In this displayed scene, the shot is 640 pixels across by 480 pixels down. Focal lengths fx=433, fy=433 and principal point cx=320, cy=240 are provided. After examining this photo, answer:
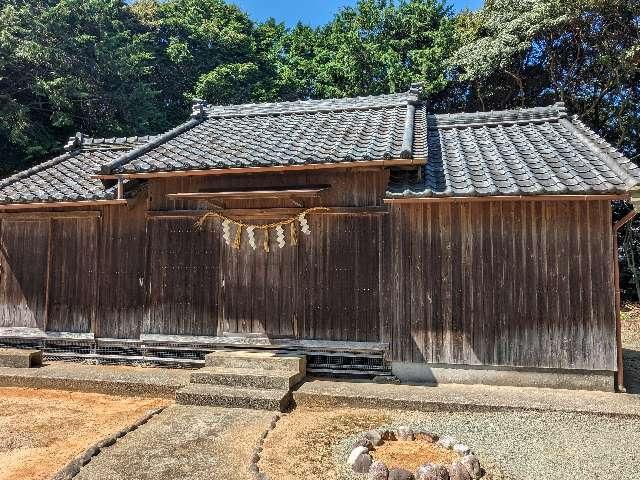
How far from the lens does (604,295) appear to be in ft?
20.4

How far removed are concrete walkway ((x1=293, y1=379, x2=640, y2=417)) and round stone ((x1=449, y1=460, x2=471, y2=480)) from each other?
1855 millimetres

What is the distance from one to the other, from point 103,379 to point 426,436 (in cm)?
516

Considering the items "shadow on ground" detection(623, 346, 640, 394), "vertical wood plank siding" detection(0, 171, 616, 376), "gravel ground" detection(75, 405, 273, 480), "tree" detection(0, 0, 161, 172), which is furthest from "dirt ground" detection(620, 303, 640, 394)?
"tree" detection(0, 0, 161, 172)

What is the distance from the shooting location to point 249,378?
20.8 ft

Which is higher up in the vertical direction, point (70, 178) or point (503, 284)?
point (70, 178)

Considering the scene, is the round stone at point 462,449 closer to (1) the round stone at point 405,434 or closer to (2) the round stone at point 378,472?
(1) the round stone at point 405,434

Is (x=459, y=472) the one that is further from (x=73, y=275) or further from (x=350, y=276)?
(x=73, y=275)

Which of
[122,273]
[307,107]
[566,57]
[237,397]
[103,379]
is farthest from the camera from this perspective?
[566,57]

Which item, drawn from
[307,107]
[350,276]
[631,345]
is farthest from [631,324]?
[307,107]

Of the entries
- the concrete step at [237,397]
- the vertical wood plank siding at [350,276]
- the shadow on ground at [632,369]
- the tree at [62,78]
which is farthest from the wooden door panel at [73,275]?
the tree at [62,78]

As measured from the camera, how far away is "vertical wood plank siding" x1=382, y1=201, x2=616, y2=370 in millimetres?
6266

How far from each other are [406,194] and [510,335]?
2.61 m

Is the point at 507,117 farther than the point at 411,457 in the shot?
Yes

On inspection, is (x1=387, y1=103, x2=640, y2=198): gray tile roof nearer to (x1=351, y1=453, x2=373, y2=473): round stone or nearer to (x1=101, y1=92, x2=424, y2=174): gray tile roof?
(x1=101, y1=92, x2=424, y2=174): gray tile roof
